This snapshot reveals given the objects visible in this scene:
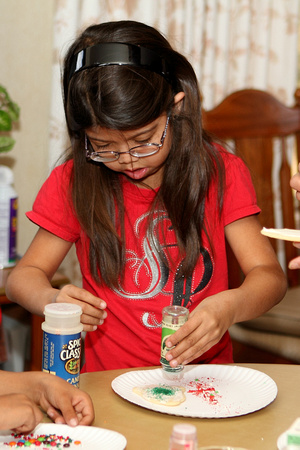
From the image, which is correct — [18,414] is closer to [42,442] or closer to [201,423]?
[42,442]

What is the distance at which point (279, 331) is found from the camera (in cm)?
180

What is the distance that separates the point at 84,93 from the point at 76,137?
165mm

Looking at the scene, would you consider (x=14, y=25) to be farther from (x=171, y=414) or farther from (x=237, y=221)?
(x=171, y=414)

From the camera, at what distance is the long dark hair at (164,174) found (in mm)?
1208

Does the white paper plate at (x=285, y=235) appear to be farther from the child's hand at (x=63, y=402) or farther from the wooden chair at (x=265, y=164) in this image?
the wooden chair at (x=265, y=164)

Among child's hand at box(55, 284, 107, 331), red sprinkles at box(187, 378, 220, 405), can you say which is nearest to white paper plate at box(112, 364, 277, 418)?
red sprinkles at box(187, 378, 220, 405)

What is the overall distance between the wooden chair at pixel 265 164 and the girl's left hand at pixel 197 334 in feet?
2.69

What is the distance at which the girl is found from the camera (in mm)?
1183

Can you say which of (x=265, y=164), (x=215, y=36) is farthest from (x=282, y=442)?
(x=215, y=36)

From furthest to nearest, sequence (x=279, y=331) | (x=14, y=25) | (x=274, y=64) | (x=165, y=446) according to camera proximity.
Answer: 1. (x=274, y=64)
2. (x=14, y=25)
3. (x=279, y=331)
4. (x=165, y=446)

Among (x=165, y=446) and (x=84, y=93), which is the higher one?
(x=84, y=93)

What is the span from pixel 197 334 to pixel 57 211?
1.70 feet

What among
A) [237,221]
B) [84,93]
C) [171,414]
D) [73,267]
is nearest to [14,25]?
[73,267]

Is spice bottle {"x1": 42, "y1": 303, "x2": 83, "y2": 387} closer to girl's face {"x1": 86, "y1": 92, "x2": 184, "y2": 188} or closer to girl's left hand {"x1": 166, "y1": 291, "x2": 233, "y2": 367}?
girl's left hand {"x1": 166, "y1": 291, "x2": 233, "y2": 367}
